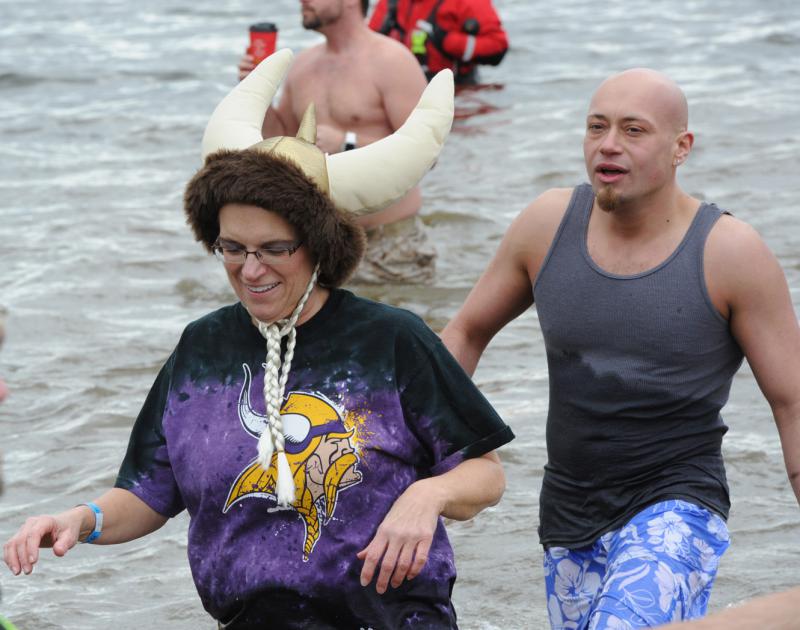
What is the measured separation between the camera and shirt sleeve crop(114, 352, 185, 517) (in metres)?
3.76

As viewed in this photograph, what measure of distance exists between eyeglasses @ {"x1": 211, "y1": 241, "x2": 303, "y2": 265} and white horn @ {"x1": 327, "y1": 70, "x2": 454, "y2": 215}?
0.79ft

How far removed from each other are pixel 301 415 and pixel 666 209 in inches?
46.8

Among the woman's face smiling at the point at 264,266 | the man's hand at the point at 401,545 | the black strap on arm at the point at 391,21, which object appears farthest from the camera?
the black strap on arm at the point at 391,21

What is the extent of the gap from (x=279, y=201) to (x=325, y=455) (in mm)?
592

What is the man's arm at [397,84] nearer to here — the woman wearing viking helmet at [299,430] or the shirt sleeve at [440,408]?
the woman wearing viking helmet at [299,430]

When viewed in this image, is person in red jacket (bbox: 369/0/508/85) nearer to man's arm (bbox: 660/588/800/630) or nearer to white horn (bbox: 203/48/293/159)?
white horn (bbox: 203/48/293/159)

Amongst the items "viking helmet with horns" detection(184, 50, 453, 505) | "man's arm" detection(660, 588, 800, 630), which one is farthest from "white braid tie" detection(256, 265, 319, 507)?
"man's arm" detection(660, 588, 800, 630)

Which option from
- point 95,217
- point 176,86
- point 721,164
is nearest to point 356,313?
point 95,217

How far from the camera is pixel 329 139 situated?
7578 mm

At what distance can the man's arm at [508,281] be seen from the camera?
4230 millimetres

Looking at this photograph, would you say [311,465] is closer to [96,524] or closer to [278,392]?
[278,392]

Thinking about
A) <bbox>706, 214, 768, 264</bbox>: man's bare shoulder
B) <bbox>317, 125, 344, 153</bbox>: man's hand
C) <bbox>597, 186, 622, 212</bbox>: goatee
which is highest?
<bbox>597, 186, 622, 212</bbox>: goatee

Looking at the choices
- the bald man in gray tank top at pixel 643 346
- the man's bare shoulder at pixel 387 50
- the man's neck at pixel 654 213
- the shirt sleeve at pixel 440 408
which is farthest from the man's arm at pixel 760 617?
the man's bare shoulder at pixel 387 50

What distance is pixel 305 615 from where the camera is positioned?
11.6 feet
